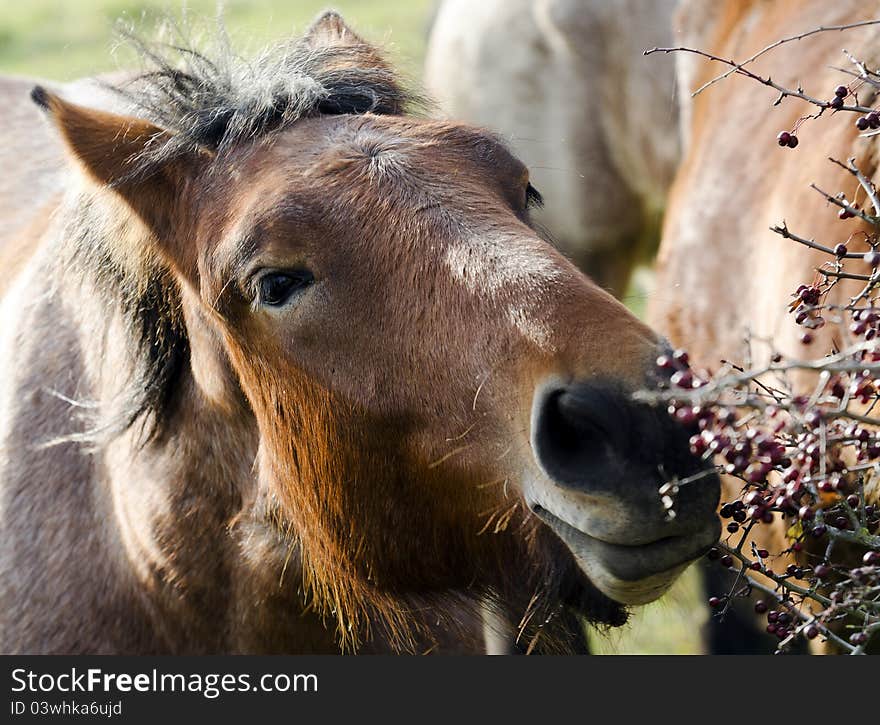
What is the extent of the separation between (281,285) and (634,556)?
101 centimetres

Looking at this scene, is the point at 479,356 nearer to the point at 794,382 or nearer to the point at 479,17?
the point at 794,382

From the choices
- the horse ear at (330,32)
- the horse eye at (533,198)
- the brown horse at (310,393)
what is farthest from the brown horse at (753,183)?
the horse ear at (330,32)

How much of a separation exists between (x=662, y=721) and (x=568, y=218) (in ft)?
16.8

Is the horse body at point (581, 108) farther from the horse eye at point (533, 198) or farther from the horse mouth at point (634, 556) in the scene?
the horse mouth at point (634, 556)

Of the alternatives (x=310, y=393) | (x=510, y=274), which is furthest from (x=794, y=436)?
(x=310, y=393)

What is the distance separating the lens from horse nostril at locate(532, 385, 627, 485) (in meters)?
2.01

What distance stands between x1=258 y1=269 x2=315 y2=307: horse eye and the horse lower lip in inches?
33.6

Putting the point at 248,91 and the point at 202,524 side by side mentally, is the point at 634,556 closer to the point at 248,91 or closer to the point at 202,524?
the point at 202,524

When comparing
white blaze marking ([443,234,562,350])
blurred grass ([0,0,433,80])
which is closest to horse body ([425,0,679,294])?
white blaze marking ([443,234,562,350])

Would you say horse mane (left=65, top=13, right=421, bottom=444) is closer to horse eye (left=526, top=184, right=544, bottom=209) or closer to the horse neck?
the horse neck

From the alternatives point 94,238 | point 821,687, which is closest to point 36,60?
point 94,238

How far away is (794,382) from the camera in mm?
3373

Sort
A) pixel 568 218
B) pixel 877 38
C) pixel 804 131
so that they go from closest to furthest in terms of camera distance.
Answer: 1. pixel 877 38
2. pixel 804 131
3. pixel 568 218

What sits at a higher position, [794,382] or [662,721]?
[794,382]
